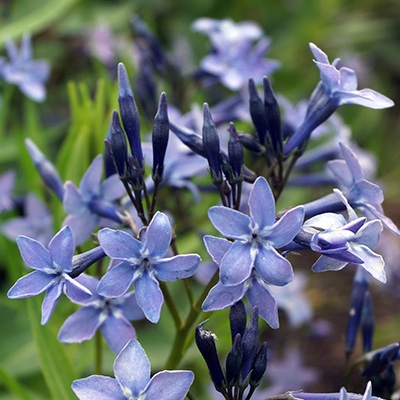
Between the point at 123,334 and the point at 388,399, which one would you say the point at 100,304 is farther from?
the point at 388,399

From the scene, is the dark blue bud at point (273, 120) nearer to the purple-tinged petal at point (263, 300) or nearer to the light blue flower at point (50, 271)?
the purple-tinged petal at point (263, 300)

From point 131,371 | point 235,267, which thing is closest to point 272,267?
point 235,267

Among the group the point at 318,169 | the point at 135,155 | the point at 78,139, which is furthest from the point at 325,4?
the point at 135,155

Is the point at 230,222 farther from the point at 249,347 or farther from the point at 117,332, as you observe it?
the point at 117,332

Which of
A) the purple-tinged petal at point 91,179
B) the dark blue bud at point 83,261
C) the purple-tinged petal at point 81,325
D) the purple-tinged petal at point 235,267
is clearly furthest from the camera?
the purple-tinged petal at point 91,179

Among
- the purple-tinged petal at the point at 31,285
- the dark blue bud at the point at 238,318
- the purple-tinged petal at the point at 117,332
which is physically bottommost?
the purple-tinged petal at the point at 117,332

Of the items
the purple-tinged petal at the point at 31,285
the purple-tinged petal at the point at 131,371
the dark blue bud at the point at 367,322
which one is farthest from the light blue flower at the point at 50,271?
the dark blue bud at the point at 367,322

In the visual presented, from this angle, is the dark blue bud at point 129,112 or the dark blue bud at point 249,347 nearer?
the dark blue bud at point 249,347
